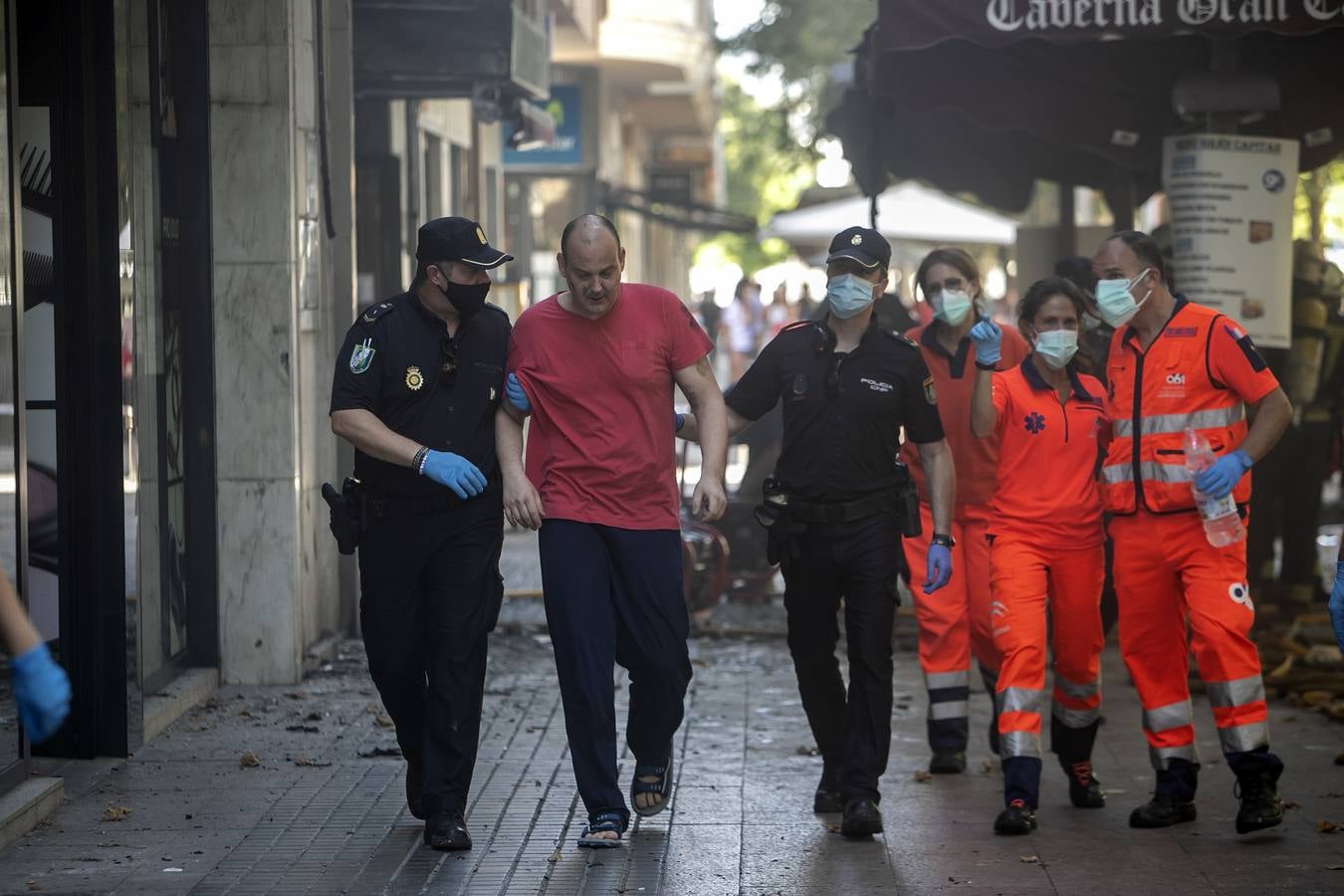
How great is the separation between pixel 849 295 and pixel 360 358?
1.62 m

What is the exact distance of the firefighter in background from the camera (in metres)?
10.9

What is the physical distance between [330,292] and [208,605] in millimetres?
1821

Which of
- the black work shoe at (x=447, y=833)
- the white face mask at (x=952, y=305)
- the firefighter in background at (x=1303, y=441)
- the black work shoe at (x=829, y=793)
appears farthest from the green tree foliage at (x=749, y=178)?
the black work shoe at (x=447, y=833)

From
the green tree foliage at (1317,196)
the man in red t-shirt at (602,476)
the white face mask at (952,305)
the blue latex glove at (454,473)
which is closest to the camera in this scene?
the blue latex glove at (454,473)

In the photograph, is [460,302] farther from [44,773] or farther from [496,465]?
[44,773]

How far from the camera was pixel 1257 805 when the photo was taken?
6.49 meters

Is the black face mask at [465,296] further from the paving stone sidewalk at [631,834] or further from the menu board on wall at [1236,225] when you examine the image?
the menu board on wall at [1236,225]

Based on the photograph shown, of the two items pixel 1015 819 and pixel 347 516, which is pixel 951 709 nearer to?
pixel 1015 819

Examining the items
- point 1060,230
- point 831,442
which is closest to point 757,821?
point 831,442

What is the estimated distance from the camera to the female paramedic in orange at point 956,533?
24.8 ft

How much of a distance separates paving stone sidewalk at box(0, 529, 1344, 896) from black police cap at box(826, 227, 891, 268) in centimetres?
187

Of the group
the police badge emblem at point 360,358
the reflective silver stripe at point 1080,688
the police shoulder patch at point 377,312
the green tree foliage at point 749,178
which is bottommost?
the reflective silver stripe at point 1080,688

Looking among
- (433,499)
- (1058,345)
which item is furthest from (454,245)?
(1058,345)

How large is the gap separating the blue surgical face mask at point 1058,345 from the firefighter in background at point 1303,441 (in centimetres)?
381
